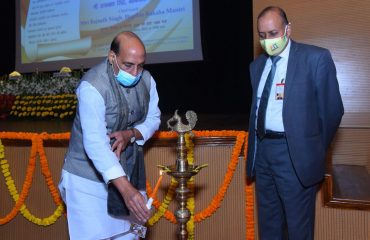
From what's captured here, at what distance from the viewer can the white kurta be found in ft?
4.99

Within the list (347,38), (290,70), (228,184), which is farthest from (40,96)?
(290,70)

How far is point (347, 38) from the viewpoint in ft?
10.3

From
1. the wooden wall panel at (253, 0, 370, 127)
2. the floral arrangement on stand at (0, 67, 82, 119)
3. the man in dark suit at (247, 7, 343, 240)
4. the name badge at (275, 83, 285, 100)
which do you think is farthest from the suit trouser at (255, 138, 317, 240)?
the floral arrangement on stand at (0, 67, 82, 119)

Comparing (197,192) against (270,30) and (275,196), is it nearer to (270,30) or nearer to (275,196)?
(275,196)

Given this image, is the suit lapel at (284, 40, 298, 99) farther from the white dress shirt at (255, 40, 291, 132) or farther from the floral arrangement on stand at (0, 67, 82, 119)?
the floral arrangement on stand at (0, 67, 82, 119)

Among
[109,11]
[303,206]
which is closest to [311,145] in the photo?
[303,206]

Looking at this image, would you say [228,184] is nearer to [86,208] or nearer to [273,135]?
[273,135]

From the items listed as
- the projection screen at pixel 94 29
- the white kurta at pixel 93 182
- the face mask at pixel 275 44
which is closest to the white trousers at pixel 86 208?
the white kurta at pixel 93 182

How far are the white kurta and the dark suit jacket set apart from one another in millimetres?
612

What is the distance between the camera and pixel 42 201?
2.90 metres

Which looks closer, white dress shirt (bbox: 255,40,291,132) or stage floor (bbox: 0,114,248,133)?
white dress shirt (bbox: 255,40,291,132)

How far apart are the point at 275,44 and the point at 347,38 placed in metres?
1.56

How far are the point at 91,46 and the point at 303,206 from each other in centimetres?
373

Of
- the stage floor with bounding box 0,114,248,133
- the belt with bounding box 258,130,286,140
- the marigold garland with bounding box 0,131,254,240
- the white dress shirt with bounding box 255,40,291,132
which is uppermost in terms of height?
the white dress shirt with bounding box 255,40,291,132
